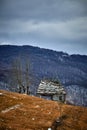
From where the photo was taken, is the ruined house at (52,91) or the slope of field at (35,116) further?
the ruined house at (52,91)

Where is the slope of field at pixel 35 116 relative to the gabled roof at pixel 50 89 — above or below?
below

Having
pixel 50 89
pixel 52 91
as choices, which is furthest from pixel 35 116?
pixel 50 89

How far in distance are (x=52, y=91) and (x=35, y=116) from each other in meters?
36.7

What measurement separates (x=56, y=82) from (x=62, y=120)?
40.5 m

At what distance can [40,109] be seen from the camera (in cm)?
3431

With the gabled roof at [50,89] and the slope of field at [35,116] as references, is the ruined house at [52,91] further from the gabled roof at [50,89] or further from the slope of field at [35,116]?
the slope of field at [35,116]

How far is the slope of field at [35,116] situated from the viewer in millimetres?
26725

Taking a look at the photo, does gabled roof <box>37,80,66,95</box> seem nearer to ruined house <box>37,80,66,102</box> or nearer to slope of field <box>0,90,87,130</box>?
ruined house <box>37,80,66,102</box>

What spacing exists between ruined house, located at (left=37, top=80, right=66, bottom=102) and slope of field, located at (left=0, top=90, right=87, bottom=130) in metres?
28.7

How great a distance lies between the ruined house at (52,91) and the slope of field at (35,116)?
28715mm

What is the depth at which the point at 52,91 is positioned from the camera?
67062 mm

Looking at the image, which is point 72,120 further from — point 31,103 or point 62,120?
point 31,103

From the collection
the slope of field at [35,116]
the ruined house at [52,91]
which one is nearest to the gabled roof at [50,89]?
the ruined house at [52,91]

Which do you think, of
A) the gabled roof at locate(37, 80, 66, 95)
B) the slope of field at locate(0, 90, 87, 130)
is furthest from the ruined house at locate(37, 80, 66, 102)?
the slope of field at locate(0, 90, 87, 130)
